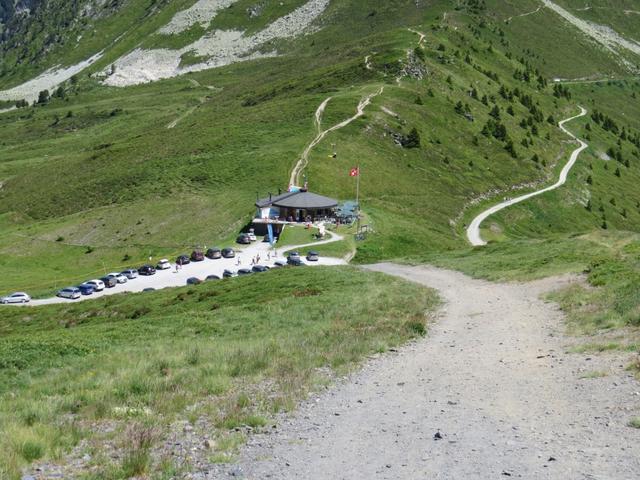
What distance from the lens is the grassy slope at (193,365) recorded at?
14.1 meters

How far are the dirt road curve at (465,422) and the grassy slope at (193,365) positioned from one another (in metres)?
1.22

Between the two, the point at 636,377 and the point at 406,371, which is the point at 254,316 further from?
the point at 636,377

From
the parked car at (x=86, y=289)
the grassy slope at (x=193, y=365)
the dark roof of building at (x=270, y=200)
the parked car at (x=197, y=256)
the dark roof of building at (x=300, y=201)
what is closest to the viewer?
the grassy slope at (x=193, y=365)

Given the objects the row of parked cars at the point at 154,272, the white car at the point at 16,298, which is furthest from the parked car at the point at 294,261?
the white car at the point at 16,298

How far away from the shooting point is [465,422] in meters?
14.4

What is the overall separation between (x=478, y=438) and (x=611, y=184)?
146943 mm

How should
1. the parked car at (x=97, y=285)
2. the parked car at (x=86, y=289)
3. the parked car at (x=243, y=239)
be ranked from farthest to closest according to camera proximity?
the parked car at (x=243, y=239) → the parked car at (x=97, y=285) → the parked car at (x=86, y=289)

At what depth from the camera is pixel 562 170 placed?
465 feet

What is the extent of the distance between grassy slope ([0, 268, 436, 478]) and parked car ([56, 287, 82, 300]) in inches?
1161

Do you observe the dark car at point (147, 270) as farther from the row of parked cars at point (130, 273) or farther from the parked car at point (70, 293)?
the parked car at point (70, 293)

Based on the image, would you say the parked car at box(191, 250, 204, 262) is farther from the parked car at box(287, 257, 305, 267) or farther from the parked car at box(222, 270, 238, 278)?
the parked car at box(287, 257, 305, 267)

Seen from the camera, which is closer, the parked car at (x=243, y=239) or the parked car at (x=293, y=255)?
the parked car at (x=293, y=255)

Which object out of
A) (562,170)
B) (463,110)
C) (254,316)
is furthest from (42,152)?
(254,316)

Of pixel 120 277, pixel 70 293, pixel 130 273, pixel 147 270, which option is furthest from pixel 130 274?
A: pixel 70 293
